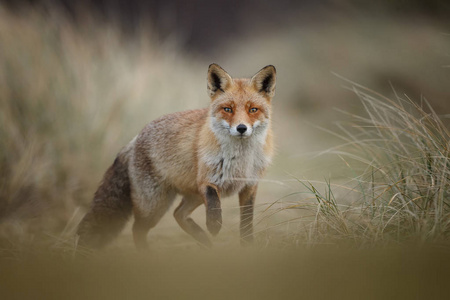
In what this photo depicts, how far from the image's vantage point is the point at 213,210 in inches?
82.2

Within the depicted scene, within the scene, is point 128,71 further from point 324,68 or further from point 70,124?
point 324,68

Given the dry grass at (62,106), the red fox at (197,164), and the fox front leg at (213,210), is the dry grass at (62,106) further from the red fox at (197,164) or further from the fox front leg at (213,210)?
the fox front leg at (213,210)

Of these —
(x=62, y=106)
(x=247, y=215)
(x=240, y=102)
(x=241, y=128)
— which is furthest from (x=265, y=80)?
(x=62, y=106)

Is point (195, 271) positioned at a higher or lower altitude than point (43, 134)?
lower

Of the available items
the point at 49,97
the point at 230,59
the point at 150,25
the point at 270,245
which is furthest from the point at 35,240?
the point at 230,59

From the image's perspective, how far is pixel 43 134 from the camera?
309cm

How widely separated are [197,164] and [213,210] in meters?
0.31

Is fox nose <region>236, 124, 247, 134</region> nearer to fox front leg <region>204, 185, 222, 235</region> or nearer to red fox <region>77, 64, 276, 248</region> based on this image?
red fox <region>77, 64, 276, 248</region>

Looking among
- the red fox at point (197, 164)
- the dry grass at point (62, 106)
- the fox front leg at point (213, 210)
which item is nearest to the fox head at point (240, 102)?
the red fox at point (197, 164)

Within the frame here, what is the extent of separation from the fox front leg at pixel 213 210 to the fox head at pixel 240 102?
0.90 feet

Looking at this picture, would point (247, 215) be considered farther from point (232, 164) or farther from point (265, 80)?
point (265, 80)

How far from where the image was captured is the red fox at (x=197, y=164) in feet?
6.91

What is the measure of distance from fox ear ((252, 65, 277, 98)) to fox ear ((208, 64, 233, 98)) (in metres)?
0.13

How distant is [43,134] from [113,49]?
3.63ft
